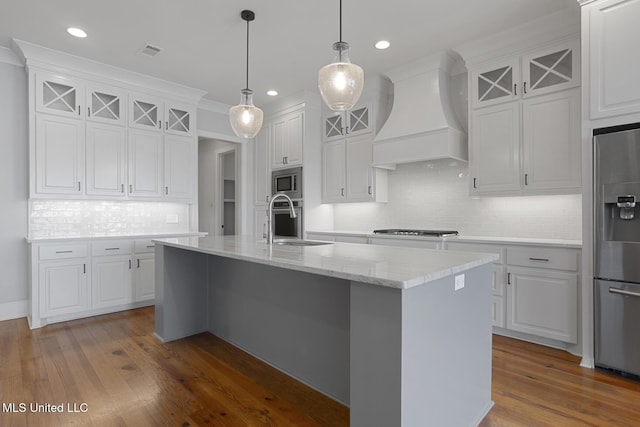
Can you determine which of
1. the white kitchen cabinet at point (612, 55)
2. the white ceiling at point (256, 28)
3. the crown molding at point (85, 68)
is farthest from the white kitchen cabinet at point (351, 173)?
the white kitchen cabinet at point (612, 55)

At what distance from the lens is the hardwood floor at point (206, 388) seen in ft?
6.15

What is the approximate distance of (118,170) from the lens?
4.11m

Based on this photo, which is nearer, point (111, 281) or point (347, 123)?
point (111, 281)

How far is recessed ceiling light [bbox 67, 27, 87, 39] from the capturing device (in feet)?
10.3

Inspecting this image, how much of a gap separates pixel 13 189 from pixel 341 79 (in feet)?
12.2

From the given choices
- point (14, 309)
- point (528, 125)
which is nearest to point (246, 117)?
point (528, 125)

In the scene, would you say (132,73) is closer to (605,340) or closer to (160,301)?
(160,301)

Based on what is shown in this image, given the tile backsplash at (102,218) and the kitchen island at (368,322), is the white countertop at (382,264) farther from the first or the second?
the tile backsplash at (102,218)

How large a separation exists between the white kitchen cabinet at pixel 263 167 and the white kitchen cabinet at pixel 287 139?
0.13 m

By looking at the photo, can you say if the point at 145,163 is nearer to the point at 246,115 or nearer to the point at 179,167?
the point at 179,167

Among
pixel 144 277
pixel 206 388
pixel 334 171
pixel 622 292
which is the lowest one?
pixel 206 388

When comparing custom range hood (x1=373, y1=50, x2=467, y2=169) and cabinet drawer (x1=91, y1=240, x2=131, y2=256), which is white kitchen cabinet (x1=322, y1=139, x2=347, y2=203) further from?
cabinet drawer (x1=91, y1=240, x2=131, y2=256)

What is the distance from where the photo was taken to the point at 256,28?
3162mm

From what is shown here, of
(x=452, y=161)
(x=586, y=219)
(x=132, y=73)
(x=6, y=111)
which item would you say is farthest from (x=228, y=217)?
(x=586, y=219)
